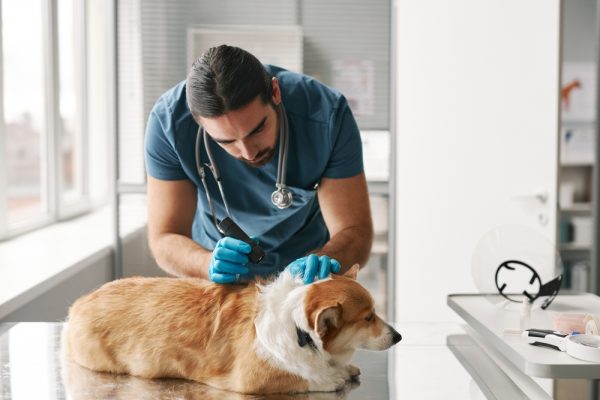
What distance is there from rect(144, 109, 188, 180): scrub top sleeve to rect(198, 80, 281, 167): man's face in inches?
10.3

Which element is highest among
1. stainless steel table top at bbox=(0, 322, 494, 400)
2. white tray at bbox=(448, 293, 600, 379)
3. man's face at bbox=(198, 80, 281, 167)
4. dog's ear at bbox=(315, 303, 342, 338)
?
man's face at bbox=(198, 80, 281, 167)

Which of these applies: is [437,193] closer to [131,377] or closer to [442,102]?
[442,102]

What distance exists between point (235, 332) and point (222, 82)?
1.71 ft

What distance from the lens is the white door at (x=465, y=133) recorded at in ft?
8.82

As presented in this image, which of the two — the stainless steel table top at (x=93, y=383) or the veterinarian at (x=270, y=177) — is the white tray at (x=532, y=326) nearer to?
the stainless steel table top at (x=93, y=383)

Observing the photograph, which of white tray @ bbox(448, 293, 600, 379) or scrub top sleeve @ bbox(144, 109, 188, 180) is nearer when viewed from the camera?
white tray @ bbox(448, 293, 600, 379)

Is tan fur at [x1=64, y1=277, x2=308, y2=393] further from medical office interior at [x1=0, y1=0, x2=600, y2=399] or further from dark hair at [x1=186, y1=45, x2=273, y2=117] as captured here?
medical office interior at [x1=0, y1=0, x2=600, y2=399]

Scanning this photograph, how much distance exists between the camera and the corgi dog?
1.06 metres

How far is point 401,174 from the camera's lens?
2900 millimetres

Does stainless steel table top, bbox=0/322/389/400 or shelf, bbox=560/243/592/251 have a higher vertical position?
stainless steel table top, bbox=0/322/389/400

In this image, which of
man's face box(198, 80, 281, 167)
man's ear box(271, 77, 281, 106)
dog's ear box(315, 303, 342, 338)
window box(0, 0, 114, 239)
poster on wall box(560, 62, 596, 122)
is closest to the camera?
dog's ear box(315, 303, 342, 338)

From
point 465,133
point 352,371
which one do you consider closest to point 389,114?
point 465,133

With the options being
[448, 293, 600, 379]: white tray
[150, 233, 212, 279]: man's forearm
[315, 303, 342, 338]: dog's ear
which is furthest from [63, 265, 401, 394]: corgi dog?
[150, 233, 212, 279]: man's forearm

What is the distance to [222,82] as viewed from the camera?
4.43 ft
